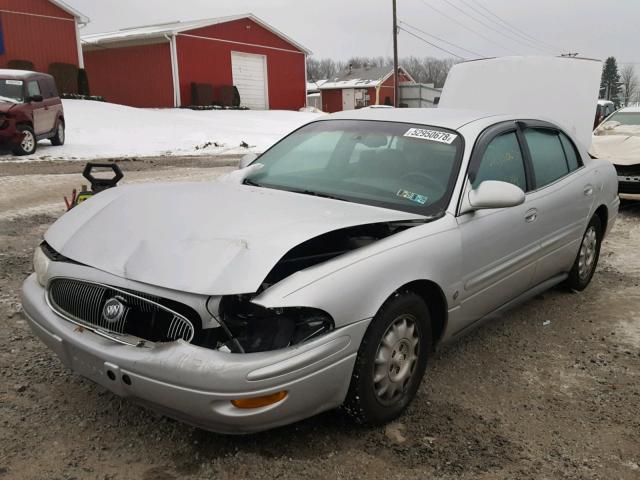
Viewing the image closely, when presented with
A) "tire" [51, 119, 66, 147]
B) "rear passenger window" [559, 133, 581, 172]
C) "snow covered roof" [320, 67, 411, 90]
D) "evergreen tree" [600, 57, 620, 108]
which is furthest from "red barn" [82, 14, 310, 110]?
"evergreen tree" [600, 57, 620, 108]

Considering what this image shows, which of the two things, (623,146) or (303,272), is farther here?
(623,146)

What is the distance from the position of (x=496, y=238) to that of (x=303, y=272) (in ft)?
4.91

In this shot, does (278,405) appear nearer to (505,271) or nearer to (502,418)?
(502,418)

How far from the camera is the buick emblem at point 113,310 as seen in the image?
8.09ft

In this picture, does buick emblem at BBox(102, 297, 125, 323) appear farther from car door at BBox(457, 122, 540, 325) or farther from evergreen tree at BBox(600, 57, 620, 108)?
evergreen tree at BBox(600, 57, 620, 108)

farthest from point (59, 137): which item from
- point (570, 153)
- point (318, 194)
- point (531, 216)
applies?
point (531, 216)

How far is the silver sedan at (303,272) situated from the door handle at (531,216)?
0.7 inches

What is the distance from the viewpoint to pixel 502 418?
3.01 m

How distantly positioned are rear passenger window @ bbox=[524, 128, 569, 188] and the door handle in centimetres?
27

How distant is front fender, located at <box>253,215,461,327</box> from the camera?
2.37 metres

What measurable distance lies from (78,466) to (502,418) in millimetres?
2052

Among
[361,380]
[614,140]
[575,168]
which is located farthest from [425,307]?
[614,140]

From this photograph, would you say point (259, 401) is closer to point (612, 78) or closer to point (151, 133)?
point (151, 133)

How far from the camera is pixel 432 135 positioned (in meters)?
3.65
